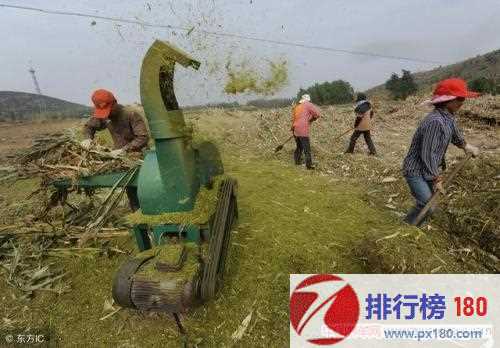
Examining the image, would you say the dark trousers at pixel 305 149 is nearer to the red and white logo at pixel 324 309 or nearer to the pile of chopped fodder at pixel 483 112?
the red and white logo at pixel 324 309

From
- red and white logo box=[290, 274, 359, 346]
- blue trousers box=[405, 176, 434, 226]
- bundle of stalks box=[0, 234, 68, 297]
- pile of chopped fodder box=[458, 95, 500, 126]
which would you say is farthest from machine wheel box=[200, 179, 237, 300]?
pile of chopped fodder box=[458, 95, 500, 126]

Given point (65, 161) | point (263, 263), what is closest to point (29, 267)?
point (65, 161)

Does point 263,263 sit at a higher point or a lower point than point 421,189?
lower

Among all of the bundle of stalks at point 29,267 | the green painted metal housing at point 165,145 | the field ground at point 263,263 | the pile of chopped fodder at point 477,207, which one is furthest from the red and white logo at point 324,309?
the bundle of stalks at point 29,267

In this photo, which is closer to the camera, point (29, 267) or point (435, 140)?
point (435, 140)

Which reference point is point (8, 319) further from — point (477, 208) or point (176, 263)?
point (477, 208)

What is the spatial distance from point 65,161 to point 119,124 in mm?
1269

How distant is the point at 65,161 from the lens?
13.2 ft

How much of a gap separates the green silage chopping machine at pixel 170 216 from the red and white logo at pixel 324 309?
893 mm

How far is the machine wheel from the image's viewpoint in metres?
2.85

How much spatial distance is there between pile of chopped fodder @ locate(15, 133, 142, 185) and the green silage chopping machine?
80 centimetres

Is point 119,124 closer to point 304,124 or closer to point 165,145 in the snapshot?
point 165,145

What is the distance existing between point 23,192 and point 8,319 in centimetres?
580

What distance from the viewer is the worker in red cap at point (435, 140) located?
3.88 metres
